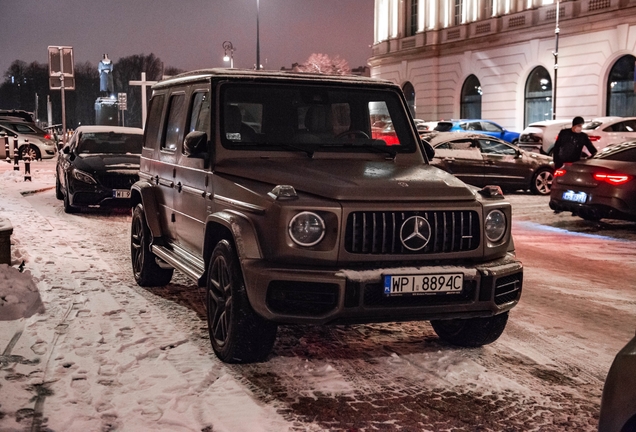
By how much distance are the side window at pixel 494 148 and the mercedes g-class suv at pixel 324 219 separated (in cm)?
1285

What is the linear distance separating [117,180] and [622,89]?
2708 centimetres

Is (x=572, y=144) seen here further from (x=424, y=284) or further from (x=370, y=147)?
(x=424, y=284)

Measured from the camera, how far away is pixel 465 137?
19.1 meters

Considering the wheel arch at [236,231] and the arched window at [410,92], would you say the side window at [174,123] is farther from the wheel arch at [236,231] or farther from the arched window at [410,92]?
the arched window at [410,92]

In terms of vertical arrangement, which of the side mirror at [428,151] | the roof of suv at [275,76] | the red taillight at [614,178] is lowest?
the red taillight at [614,178]

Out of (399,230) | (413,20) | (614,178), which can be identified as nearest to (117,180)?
(614,178)

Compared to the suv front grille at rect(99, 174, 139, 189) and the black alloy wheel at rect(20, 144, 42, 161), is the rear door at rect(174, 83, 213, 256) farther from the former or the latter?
the black alloy wheel at rect(20, 144, 42, 161)

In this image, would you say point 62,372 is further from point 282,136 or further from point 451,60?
point 451,60

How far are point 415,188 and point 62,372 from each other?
8.09 ft

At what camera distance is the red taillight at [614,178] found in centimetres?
1233

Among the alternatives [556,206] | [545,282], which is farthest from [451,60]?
[545,282]

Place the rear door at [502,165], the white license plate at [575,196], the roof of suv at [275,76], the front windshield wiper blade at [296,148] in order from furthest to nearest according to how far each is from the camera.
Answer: the rear door at [502,165] < the white license plate at [575,196] < the roof of suv at [275,76] < the front windshield wiper blade at [296,148]

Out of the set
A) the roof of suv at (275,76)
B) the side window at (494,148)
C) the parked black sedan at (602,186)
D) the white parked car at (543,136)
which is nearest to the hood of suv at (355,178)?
the roof of suv at (275,76)

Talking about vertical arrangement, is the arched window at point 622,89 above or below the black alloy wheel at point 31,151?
above
